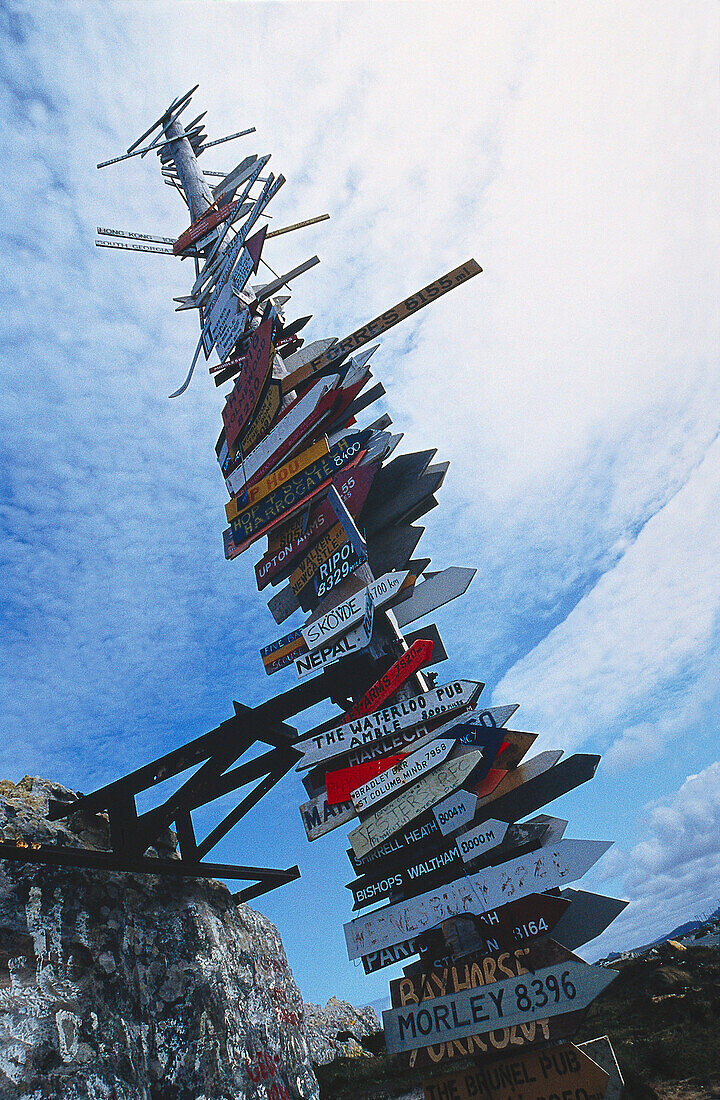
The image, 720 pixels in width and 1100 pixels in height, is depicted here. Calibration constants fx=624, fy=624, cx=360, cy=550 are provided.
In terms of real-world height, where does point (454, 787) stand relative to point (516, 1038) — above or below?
above

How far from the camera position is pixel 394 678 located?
7.25 m

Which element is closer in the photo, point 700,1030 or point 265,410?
point 265,410

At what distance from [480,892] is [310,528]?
4.95 metres

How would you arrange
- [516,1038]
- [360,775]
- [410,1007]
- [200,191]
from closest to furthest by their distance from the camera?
[516,1038], [410,1007], [360,775], [200,191]

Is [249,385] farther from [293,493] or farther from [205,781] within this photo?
[205,781]

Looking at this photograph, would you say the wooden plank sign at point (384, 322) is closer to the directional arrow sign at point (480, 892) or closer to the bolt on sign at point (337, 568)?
the bolt on sign at point (337, 568)

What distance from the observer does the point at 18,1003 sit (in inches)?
251

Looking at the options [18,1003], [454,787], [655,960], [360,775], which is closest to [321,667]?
[360,775]

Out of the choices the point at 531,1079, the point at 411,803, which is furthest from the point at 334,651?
the point at 531,1079

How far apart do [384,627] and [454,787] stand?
2.11 m

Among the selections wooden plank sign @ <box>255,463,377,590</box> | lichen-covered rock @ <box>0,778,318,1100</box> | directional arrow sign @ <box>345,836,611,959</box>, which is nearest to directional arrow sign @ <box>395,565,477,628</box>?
wooden plank sign @ <box>255,463,377,590</box>

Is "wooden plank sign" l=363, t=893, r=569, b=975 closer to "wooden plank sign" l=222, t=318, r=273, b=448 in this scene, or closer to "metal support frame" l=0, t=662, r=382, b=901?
"metal support frame" l=0, t=662, r=382, b=901

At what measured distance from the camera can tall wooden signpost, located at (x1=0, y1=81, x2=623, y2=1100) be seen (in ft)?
18.2

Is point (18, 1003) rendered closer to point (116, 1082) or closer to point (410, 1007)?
point (116, 1082)
